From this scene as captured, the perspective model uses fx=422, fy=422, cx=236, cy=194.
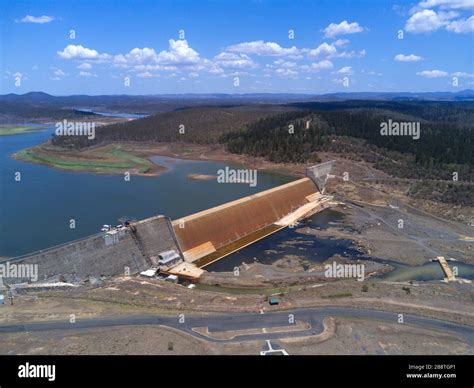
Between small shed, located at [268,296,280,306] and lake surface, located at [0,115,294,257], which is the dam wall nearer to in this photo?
lake surface, located at [0,115,294,257]

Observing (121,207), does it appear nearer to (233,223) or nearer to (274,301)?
(233,223)

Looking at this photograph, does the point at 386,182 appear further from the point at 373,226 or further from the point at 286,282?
the point at 286,282

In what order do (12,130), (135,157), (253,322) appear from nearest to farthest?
(253,322) → (135,157) → (12,130)

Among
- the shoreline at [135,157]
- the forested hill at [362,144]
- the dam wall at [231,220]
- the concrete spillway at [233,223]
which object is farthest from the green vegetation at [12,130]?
the concrete spillway at [233,223]

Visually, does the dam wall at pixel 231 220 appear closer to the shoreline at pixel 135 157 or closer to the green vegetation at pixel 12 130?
the shoreline at pixel 135 157

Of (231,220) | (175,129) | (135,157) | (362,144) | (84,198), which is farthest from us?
(175,129)

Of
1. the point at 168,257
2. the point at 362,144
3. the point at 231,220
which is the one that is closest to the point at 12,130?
the point at 362,144

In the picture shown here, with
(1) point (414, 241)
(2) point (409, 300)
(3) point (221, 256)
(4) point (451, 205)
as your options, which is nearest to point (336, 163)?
(4) point (451, 205)
